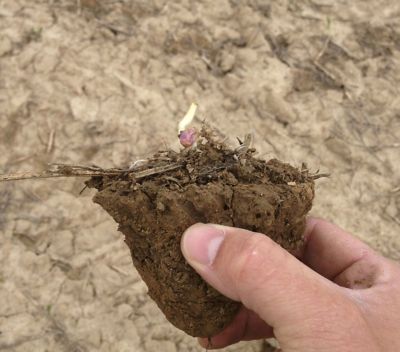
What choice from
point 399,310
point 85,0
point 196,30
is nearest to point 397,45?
point 196,30

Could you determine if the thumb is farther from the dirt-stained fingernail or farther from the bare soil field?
the bare soil field

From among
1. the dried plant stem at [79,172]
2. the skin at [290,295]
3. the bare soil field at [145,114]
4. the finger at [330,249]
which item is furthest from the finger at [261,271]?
the bare soil field at [145,114]

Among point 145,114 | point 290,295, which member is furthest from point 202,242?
point 145,114

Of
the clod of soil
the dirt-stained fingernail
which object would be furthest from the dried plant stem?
the dirt-stained fingernail

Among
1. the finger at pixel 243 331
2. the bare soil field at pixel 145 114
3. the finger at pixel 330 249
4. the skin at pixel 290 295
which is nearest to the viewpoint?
the skin at pixel 290 295

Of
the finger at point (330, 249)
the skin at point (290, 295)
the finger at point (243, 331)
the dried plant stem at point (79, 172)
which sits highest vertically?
the dried plant stem at point (79, 172)

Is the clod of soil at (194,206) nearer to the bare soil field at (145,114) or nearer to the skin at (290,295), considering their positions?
the skin at (290,295)

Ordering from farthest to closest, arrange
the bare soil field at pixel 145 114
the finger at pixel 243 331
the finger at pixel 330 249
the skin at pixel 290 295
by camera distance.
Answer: the bare soil field at pixel 145 114
the finger at pixel 243 331
the finger at pixel 330 249
the skin at pixel 290 295
